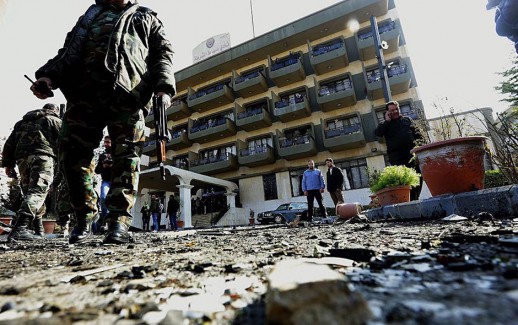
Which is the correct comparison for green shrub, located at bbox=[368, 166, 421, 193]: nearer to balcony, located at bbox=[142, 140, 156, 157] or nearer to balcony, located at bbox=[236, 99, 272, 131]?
balcony, located at bbox=[236, 99, 272, 131]

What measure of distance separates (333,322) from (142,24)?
3067mm

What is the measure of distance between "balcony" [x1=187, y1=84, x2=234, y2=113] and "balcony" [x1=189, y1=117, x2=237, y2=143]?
1.54m

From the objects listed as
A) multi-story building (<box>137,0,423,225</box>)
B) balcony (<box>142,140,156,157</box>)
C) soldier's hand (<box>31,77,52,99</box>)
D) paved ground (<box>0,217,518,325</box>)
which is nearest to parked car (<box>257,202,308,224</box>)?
multi-story building (<box>137,0,423,225</box>)

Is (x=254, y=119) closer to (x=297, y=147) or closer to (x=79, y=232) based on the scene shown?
(x=297, y=147)

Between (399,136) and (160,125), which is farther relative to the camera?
(399,136)

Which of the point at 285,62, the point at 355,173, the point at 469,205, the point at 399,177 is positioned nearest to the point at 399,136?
the point at 399,177

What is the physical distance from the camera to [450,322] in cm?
42

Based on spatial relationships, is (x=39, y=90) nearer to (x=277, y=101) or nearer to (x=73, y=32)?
(x=73, y=32)

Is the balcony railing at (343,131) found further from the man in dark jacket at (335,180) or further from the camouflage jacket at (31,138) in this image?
Answer: the camouflage jacket at (31,138)

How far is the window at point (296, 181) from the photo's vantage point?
2016 cm

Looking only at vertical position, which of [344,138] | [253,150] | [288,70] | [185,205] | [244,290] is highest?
[288,70]

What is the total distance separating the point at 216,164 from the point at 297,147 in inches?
273

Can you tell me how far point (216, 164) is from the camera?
2225 centimetres

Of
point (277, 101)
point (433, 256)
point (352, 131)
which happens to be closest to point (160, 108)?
point (433, 256)
